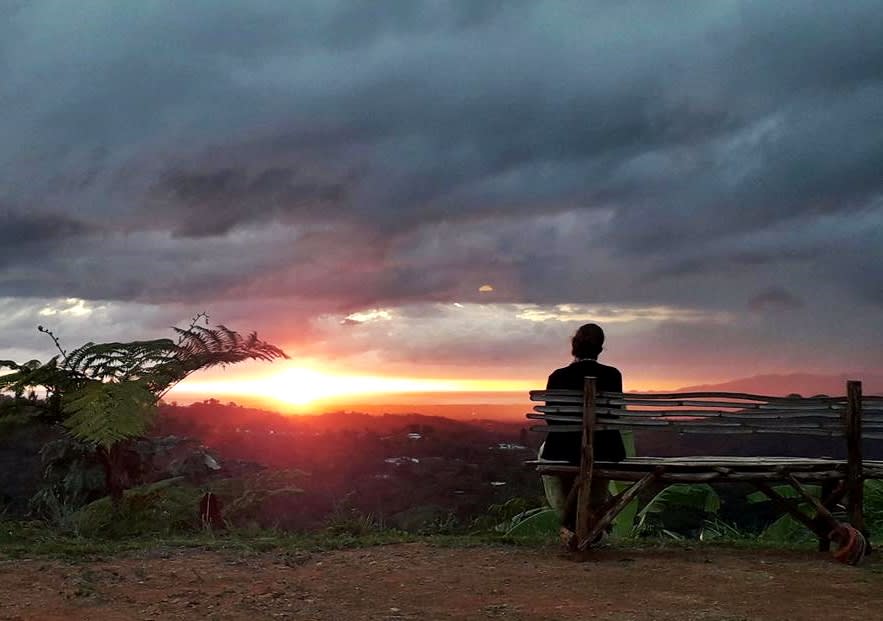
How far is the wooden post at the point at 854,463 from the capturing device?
324 inches

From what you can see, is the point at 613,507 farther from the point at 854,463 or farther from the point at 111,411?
the point at 111,411

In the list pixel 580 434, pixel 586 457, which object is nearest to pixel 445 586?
pixel 586 457

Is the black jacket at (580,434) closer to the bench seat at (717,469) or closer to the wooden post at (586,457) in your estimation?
the bench seat at (717,469)

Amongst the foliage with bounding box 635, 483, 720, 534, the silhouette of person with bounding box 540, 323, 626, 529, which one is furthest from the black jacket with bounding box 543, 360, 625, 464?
the foliage with bounding box 635, 483, 720, 534

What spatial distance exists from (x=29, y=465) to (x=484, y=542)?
1251 centimetres

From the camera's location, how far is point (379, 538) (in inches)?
334

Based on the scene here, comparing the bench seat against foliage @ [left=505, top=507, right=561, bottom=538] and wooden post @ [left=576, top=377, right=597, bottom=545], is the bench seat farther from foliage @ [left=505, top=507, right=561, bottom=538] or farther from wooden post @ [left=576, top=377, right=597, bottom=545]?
foliage @ [left=505, top=507, right=561, bottom=538]

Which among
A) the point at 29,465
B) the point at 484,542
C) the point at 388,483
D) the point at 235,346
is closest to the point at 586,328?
the point at 484,542

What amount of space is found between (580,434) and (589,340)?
858mm

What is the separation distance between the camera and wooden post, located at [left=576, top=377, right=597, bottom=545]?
7875 millimetres

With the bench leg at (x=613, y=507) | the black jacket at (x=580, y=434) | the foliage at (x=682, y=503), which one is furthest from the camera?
the foliage at (x=682, y=503)

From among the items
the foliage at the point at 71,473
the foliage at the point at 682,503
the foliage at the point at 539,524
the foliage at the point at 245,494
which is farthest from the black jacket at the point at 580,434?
the foliage at the point at 71,473

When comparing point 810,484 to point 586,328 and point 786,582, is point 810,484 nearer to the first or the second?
point 786,582

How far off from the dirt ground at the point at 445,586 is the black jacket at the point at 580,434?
2.83 feet
